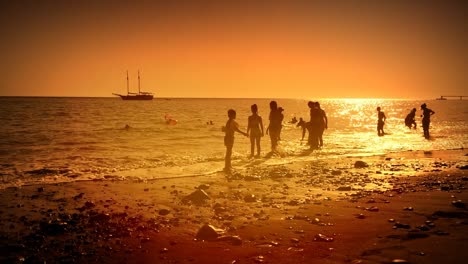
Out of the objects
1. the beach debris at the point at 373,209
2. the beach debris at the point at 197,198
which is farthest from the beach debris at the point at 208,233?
the beach debris at the point at 373,209

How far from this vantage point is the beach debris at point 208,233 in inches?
248

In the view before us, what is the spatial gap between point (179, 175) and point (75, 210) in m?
5.07

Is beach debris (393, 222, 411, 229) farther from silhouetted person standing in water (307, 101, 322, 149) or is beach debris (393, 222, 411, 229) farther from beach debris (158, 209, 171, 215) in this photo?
silhouetted person standing in water (307, 101, 322, 149)

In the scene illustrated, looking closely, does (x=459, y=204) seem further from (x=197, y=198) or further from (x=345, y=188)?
(x=197, y=198)

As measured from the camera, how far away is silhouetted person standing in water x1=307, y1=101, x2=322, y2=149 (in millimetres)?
20734

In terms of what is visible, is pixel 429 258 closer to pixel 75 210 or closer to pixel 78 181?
pixel 75 210

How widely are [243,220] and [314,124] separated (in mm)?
14588

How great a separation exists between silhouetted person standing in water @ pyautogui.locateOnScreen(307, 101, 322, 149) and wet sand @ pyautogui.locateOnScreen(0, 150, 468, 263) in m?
9.02

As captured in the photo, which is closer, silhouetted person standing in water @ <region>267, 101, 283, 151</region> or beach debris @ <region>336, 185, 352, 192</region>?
beach debris @ <region>336, 185, 352, 192</region>

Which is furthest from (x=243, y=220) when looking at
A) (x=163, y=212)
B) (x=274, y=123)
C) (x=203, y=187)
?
(x=274, y=123)

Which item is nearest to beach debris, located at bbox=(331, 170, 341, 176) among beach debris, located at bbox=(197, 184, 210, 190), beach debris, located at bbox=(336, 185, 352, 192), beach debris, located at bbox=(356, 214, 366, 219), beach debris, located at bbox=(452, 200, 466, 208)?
beach debris, located at bbox=(336, 185, 352, 192)

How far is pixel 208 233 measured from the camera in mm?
6359

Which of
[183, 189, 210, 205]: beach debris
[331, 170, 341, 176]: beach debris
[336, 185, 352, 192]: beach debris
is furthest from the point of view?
[331, 170, 341, 176]: beach debris

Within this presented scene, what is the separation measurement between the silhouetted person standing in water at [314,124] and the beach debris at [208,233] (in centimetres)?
1512
